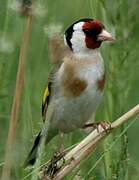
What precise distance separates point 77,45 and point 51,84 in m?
0.30

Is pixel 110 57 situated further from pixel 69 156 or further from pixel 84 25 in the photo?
pixel 69 156

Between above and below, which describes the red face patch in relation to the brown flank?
above

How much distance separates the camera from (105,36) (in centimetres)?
335

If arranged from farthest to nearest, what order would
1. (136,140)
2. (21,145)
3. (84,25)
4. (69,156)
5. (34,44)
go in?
(34,44) < (136,140) < (84,25) < (21,145) < (69,156)

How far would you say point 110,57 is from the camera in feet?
11.6

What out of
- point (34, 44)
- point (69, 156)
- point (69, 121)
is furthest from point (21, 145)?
point (34, 44)

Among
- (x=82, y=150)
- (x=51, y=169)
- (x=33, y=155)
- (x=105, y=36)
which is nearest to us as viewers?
(x=82, y=150)

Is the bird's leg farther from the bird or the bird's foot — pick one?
the bird's foot

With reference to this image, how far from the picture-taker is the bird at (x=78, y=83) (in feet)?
10.7

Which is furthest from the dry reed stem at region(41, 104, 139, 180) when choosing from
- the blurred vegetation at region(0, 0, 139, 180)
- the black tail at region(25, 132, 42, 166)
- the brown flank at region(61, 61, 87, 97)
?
the brown flank at region(61, 61, 87, 97)

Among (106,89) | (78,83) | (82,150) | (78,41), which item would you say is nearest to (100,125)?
(78,83)

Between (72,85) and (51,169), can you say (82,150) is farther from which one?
(72,85)

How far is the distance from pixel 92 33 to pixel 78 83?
32 centimetres

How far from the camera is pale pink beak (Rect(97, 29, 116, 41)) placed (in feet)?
10.8
